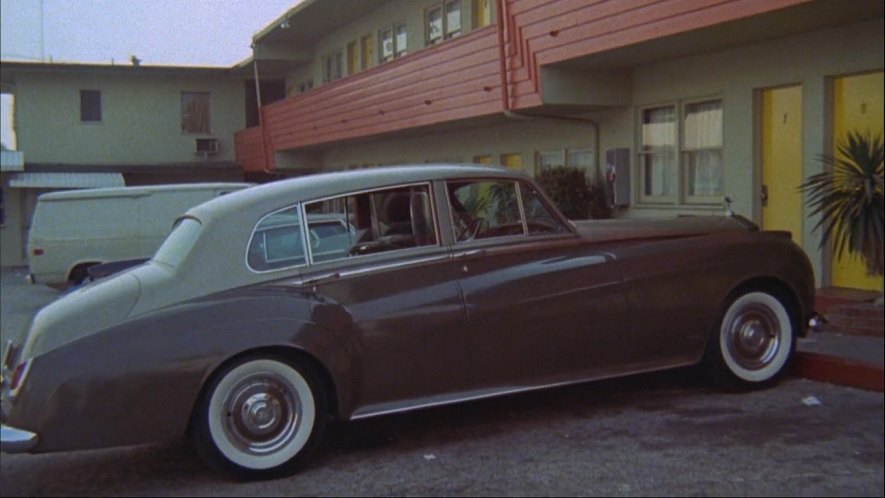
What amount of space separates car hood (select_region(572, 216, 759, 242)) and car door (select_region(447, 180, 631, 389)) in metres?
0.19

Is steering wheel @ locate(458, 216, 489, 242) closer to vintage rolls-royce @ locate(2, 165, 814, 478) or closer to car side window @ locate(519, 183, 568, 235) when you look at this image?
vintage rolls-royce @ locate(2, 165, 814, 478)

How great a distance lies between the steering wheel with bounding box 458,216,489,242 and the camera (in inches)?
213

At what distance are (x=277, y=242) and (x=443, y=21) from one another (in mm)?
10334

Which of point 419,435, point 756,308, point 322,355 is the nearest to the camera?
point 322,355

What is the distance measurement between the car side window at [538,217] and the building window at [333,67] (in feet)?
43.5

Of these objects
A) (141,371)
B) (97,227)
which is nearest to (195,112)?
(97,227)

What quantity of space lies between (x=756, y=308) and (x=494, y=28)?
7792mm

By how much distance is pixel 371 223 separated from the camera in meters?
5.30

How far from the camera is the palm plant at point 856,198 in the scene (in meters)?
3.11

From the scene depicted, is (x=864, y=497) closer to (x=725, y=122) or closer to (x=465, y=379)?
(x=465, y=379)

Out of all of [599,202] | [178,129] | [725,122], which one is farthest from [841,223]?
[178,129]

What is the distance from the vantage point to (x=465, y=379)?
17.0 feet

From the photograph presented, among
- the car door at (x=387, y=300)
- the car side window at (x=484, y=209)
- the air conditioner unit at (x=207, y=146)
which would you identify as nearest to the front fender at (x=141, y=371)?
the car door at (x=387, y=300)

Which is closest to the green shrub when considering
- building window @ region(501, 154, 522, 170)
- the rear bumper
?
building window @ region(501, 154, 522, 170)
